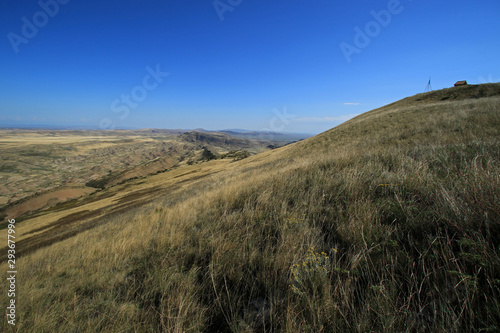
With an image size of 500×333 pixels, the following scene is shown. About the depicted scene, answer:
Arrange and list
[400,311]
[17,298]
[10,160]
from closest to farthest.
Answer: [400,311]
[17,298]
[10,160]

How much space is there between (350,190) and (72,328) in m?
4.34

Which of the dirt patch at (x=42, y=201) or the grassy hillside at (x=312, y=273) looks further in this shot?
the dirt patch at (x=42, y=201)

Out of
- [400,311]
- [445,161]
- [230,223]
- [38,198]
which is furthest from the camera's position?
[38,198]

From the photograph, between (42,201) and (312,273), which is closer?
(312,273)

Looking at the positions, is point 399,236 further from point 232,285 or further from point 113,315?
point 113,315

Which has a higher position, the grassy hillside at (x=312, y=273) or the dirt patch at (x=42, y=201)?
the grassy hillside at (x=312, y=273)

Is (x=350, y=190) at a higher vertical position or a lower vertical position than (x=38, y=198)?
higher

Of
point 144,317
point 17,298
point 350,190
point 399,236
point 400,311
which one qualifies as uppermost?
point 350,190

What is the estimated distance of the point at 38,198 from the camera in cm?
4431

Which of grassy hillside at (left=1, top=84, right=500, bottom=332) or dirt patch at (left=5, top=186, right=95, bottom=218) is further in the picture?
dirt patch at (left=5, top=186, right=95, bottom=218)

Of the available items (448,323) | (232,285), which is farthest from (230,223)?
(448,323)

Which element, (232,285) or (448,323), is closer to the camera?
(448,323)

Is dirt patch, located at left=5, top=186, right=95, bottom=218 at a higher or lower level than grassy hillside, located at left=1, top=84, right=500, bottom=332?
lower

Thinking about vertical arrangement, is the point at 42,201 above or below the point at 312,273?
below
